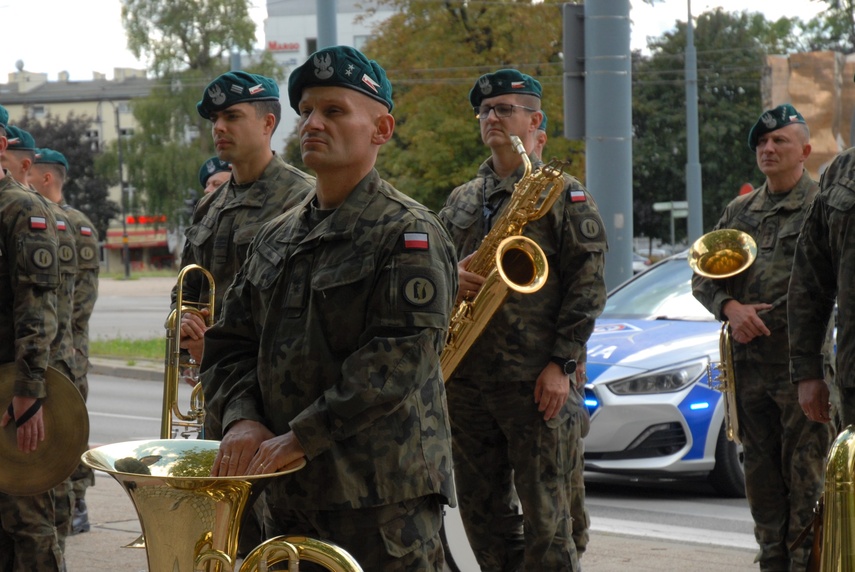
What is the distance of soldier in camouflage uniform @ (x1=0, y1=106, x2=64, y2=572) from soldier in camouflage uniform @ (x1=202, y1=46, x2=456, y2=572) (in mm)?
1936

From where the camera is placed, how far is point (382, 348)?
3303 millimetres

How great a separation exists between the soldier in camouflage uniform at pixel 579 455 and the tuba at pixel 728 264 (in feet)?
3.11

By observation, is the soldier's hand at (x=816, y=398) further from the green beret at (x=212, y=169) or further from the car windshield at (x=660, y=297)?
the car windshield at (x=660, y=297)

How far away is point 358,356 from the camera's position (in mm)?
3311

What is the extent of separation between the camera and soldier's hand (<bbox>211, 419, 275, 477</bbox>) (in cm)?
328

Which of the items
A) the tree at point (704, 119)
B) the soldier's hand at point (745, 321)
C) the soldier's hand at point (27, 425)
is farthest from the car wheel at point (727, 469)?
the tree at point (704, 119)

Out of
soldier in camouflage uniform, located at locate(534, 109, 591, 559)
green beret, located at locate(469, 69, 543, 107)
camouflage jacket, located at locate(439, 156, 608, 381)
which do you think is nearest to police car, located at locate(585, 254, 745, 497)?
soldier in camouflage uniform, located at locate(534, 109, 591, 559)

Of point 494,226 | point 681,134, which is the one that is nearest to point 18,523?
point 494,226

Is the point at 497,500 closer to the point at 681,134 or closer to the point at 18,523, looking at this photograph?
the point at 18,523

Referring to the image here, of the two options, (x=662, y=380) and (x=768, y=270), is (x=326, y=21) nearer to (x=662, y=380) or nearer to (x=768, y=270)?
(x=662, y=380)

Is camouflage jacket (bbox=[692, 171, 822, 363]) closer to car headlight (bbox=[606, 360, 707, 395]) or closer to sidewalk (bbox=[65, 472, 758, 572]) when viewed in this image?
sidewalk (bbox=[65, 472, 758, 572])

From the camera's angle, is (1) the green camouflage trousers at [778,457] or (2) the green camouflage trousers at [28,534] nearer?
(2) the green camouflage trousers at [28,534]

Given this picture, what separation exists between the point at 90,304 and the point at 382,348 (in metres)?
5.84

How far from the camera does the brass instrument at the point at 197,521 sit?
3.11m
